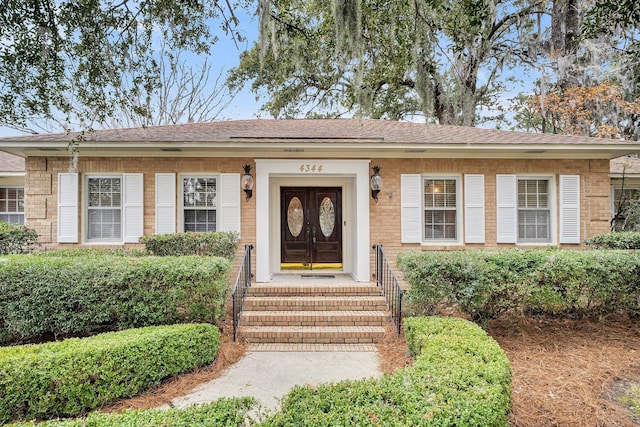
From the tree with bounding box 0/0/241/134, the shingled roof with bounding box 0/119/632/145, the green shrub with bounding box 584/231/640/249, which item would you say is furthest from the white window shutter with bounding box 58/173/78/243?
the green shrub with bounding box 584/231/640/249

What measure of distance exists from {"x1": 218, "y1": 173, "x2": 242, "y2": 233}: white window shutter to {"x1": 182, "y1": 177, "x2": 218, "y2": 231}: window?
0.29 meters

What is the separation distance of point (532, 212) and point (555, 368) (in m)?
4.22

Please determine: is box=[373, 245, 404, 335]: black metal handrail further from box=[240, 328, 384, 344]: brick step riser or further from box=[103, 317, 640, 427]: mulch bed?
box=[240, 328, 384, 344]: brick step riser

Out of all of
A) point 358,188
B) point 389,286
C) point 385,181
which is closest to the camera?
point 389,286

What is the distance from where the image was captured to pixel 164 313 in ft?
14.8

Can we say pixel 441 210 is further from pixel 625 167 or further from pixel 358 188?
pixel 625 167

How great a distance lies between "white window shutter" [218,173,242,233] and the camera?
23.4 ft

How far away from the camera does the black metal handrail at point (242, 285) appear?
17.6ft

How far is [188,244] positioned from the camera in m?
6.20

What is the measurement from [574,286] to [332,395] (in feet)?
14.1

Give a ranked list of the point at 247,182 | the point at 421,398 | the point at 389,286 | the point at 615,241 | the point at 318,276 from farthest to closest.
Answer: the point at 318,276 < the point at 247,182 < the point at 615,241 < the point at 389,286 < the point at 421,398

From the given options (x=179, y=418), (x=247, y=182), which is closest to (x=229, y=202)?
(x=247, y=182)

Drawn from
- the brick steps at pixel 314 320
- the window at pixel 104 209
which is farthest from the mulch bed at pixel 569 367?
the window at pixel 104 209

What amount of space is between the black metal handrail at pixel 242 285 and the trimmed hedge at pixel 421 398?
281cm
